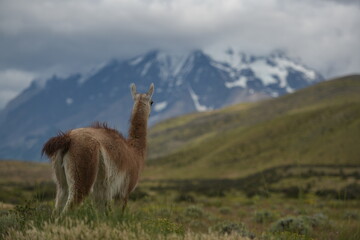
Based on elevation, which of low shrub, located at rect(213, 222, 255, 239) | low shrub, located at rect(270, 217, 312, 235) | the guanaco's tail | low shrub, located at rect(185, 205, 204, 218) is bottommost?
low shrub, located at rect(270, 217, 312, 235)

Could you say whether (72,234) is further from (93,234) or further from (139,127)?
(139,127)

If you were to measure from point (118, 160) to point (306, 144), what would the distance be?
8313 cm

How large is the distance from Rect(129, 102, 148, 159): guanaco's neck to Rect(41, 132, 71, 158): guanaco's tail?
Answer: 84.6 inches

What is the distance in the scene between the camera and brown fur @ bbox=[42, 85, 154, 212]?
6.01m

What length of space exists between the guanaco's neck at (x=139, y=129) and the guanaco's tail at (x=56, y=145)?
2150 millimetres

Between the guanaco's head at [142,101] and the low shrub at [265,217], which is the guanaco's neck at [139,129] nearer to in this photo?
the guanaco's head at [142,101]

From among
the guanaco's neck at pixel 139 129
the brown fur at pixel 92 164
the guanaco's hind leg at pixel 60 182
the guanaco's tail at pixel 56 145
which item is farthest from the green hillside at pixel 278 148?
the guanaco's tail at pixel 56 145

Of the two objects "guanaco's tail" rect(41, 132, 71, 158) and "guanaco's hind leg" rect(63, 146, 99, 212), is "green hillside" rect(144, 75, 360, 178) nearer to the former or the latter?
"guanaco's hind leg" rect(63, 146, 99, 212)

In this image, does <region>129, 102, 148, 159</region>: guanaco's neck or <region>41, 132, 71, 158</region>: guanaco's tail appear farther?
<region>129, 102, 148, 159</region>: guanaco's neck

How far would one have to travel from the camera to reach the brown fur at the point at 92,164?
19.7 ft

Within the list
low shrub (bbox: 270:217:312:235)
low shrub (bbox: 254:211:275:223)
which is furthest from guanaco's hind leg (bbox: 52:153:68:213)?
low shrub (bbox: 254:211:275:223)

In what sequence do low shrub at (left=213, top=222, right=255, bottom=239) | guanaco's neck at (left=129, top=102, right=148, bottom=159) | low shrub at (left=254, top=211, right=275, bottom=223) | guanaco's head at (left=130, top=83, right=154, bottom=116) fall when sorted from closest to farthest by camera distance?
low shrub at (left=213, top=222, right=255, bottom=239) < guanaco's neck at (left=129, top=102, right=148, bottom=159) < guanaco's head at (left=130, top=83, right=154, bottom=116) < low shrub at (left=254, top=211, right=275, bottom=223)

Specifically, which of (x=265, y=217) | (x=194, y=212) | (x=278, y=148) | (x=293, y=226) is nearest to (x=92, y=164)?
(x=293, y=226)

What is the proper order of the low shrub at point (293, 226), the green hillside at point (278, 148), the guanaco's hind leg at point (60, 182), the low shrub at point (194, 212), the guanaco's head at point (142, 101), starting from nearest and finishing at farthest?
the guanaco's hind leg at point (60, 182)
the guanaco's head at point (142, 101)
the low shrub at point (293, 226)
the low shrub at point (194, 212)
the green hillside at point (278, 148)
